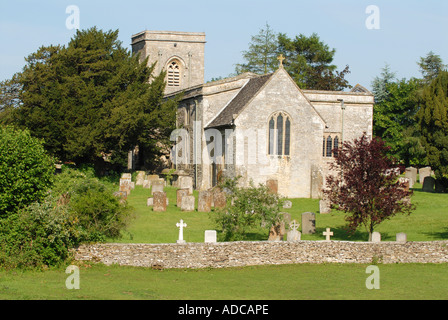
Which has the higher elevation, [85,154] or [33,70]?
[33,70]

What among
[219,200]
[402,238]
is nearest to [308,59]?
[219,200]

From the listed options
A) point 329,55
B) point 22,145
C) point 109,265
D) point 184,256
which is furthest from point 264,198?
point 329,55

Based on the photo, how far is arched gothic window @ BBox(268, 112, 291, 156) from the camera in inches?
1740

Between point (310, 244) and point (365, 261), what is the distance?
6.76 ft

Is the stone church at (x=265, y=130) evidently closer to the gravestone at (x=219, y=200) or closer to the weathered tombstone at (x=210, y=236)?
the gravestone at (x=219, y=200)

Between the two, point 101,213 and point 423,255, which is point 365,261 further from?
point 101,213

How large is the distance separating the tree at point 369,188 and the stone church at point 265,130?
15961 millimetres

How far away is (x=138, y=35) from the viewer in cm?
6750

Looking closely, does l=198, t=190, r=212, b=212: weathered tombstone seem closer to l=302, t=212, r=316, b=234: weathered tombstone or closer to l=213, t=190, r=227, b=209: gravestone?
l=213, t=190, r=227, b=209: gravestone

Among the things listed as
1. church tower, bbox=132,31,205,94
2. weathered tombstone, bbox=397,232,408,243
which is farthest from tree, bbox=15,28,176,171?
weathered tombstone, bbox=397,232,408,243

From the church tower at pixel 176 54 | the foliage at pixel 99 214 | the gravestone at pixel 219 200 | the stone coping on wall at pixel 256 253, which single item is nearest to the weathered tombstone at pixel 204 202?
the gravestone at pixel 219 200

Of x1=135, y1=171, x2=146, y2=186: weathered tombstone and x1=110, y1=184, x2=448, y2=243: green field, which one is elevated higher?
x1=135, y1=171, x2=146, y2=186: weathered tombstone

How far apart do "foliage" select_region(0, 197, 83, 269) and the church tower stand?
4442 cm

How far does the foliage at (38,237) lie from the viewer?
2152 cm
